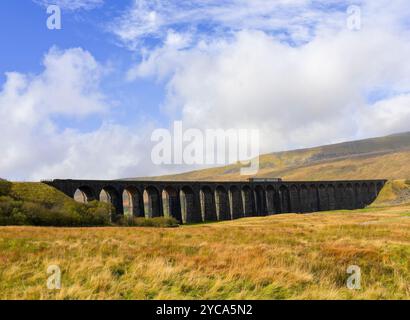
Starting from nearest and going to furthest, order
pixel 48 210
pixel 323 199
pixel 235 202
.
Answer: pixel 48 210 → pixel 235 202 → pixel 323 199

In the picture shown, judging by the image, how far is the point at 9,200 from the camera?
44.7 m

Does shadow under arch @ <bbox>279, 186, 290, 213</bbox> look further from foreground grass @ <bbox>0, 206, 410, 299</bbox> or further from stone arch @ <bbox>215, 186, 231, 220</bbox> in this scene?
foreground grass @ <bbox>0, 206, 410, 299</bbox>

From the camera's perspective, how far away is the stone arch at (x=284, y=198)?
10788cm

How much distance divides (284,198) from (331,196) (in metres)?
18.4

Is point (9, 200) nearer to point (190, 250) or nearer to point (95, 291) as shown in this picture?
point (190, 250)

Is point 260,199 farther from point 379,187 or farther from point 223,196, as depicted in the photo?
point 379,187

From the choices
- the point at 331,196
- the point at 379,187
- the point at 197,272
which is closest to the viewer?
the point at 197,272

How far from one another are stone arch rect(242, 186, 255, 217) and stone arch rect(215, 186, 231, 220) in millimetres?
7484

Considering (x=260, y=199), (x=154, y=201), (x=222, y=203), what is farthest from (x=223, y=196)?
(x=154, y=201)

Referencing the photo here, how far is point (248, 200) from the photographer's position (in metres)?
97.6

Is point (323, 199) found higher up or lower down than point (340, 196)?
lower down

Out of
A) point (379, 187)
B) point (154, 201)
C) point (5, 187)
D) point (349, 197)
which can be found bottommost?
point (349, 197)

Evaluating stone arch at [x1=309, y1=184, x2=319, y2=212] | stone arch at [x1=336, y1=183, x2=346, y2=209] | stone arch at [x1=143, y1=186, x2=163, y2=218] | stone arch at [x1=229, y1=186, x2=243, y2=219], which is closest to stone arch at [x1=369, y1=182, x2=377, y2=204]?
→ stone arch at [x1=336, y1=183, x2=346, y2=209]

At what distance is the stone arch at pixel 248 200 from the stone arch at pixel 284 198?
42.2 feet
